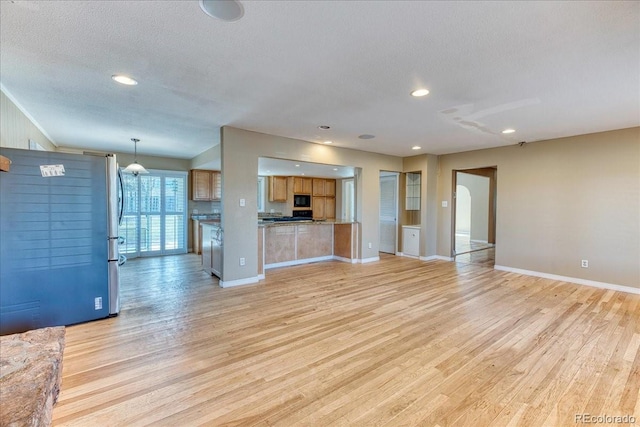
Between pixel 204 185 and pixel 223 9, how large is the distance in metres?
6.41

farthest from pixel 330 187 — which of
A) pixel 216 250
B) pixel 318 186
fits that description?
pixel 216 250

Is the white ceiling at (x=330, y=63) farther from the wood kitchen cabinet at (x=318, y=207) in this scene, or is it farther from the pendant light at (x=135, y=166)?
the wood kitchen cabinet at (x=318, y=207)

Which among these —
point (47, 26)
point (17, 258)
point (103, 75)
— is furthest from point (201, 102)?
point (17, 258)

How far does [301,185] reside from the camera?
9.32 m

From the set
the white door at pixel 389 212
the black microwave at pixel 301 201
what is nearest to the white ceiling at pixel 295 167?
the white door at pixel 389 212

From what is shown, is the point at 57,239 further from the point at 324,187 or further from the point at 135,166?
the point at 324,187

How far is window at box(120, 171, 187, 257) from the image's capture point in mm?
6801

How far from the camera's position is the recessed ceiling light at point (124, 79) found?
2.69 meters

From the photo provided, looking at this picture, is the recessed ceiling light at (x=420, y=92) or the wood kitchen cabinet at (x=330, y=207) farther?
the wood kitchen cabinet at (x=330, y=207)

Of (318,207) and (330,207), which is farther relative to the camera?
(330,207)

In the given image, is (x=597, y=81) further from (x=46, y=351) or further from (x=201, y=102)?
(x=46, y=351)

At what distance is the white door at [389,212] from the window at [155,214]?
5.26 metres

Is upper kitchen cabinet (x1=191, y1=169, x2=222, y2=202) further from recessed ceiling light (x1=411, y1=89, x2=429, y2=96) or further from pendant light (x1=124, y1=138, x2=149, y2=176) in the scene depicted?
recessed ceiling light (x1=411, y1=89, x2=429, y2=96)

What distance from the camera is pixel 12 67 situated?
8.20 ft
